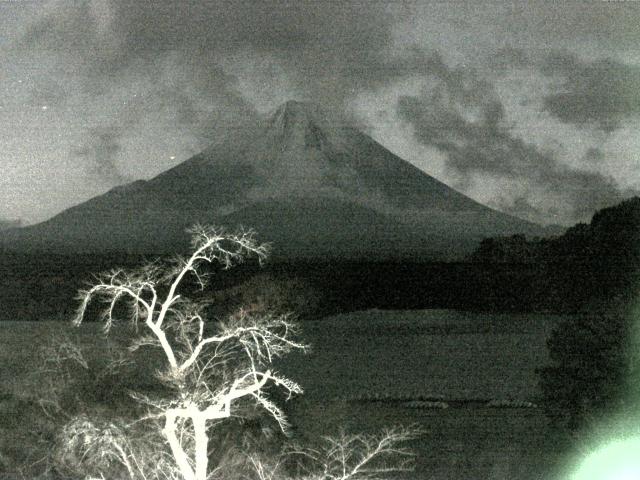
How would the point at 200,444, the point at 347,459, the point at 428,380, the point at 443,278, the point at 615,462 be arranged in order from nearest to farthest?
the point at 200,444
the point at 615,462
the point at 347,459
the point at 428,380
the point at 443,278

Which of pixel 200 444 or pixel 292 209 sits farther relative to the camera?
pixel 292 209

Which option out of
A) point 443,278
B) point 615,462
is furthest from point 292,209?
point 615,462

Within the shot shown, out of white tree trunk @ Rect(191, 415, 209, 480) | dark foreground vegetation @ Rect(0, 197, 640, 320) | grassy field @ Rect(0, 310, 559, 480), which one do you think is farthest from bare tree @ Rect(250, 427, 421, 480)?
dark foreground vegetation @ Rect(0, 197, 640, 320)

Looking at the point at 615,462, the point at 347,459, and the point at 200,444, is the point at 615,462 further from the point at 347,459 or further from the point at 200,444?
the point at 200,444

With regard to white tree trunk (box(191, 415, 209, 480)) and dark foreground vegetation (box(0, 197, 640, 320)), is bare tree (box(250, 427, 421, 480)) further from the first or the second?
dark foreground vegetation (box(0, 197, 640, 320))

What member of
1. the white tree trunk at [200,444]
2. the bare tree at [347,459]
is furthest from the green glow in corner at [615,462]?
the white tree trunk at [200,444]

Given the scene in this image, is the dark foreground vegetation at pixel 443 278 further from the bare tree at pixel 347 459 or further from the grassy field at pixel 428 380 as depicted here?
the bare tree at pixel 347 459
